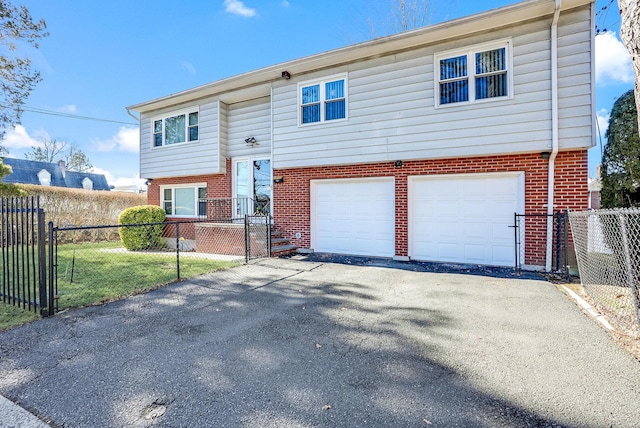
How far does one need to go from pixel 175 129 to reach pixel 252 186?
4201mm

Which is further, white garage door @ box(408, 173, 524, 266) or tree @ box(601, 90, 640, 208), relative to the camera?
tree @ box(601, 90, 640, 208)

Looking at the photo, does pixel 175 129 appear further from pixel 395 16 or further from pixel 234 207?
pixel 395 16

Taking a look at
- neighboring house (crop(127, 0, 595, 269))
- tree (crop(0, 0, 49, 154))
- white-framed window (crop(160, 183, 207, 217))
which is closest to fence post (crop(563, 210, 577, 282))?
neighboring house (crop(127, 0, 595, 269))

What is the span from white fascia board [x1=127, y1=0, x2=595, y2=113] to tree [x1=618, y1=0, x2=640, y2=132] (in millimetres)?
4222

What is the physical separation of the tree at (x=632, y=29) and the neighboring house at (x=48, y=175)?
38.6 m

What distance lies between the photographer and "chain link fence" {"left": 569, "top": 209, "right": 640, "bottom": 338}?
10.7ft

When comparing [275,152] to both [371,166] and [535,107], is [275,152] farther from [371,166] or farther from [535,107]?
[535,107]

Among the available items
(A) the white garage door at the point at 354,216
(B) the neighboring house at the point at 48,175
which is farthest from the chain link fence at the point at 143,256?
(B) the neighboring house at the point at 48,175

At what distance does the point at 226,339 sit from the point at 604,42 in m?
10.0

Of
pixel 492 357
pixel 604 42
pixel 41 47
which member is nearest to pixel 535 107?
pixel 604 42

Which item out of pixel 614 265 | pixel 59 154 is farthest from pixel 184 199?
pixel 59 154

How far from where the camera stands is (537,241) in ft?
22.4

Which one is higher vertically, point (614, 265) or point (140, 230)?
point (140, 230)

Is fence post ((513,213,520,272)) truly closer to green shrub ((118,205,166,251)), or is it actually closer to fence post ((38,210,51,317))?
fence post ((38,210,51,317))
